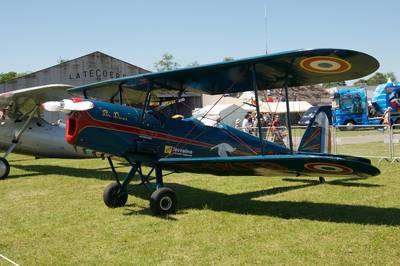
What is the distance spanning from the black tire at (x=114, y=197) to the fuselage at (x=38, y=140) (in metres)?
5.76

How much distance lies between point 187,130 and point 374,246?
12.1ft

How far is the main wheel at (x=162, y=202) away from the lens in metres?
6.39

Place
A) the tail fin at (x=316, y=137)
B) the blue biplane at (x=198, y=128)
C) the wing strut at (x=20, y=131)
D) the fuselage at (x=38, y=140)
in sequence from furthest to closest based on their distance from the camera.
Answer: the fuselage at (x=38, y=140)
the wing strut at (x=20, y=131)
the tail fin at (x=316, y=137)
the blue biplane at (x=198, y=128)

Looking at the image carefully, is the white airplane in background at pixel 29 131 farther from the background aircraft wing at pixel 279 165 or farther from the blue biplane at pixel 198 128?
the background aircraft wing at pixel 279 165

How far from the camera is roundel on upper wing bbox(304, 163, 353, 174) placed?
17.9 feet

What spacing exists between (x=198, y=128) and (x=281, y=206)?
6.35 ft

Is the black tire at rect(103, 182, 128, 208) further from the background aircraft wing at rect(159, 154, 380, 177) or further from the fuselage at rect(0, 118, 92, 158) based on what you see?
the fuselage at rect(0, 118, 92, 158)

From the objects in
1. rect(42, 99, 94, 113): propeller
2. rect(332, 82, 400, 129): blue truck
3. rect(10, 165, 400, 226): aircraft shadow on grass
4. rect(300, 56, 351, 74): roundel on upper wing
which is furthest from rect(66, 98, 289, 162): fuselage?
rect(332, 82, 400, 129): blue truck

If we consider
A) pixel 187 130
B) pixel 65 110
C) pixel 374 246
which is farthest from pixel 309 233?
pixel 65 110

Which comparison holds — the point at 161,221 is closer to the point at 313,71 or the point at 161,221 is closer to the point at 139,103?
the point at 313,71

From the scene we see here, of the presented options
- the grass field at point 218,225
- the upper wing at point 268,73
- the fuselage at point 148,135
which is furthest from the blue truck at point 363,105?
the fuselage at point 148,135

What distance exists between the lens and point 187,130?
24.2ft

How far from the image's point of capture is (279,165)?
5.91 metres

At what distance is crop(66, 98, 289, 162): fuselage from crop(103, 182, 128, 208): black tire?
757 millimetres
